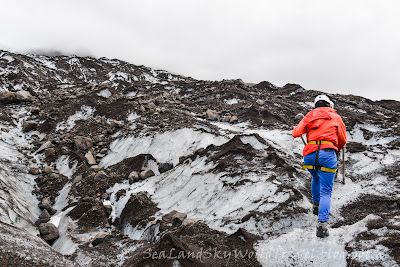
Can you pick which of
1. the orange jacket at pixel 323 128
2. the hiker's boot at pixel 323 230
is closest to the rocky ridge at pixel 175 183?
the hiker's boot at pixel 323 230

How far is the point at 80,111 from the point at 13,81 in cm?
3041

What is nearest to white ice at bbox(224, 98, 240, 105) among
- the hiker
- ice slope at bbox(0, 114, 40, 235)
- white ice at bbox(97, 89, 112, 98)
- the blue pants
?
white ice at bbox(97, 89, 112, 98)

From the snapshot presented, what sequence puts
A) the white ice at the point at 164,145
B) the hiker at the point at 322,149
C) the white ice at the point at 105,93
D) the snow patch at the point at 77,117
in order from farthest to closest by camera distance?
the white ice at the point at 105,93, the snow patch at the point at 77,117, the white ice at the point at 164,145, the hiker at the point at 322,149

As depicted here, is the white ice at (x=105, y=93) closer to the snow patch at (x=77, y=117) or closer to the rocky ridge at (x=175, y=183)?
the snow patch at (x=77, y=117)

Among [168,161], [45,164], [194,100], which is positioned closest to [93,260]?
[168,161]

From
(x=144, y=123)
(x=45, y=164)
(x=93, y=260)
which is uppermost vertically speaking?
(x=144, y=123)

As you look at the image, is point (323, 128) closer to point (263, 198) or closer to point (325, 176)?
point (325, 176)

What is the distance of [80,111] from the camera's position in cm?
2222

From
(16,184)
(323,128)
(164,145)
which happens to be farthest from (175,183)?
(16,184)

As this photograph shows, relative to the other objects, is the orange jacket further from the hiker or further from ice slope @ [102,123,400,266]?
ice slope @ [102,123,400,266]

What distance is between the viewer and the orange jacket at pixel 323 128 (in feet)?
19.7

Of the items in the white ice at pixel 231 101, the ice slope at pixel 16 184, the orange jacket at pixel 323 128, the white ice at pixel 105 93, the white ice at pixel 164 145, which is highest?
the white ice at pixel 231 101

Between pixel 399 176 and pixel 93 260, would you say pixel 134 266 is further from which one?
pixel 399 176

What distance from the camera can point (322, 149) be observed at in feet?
19.5
